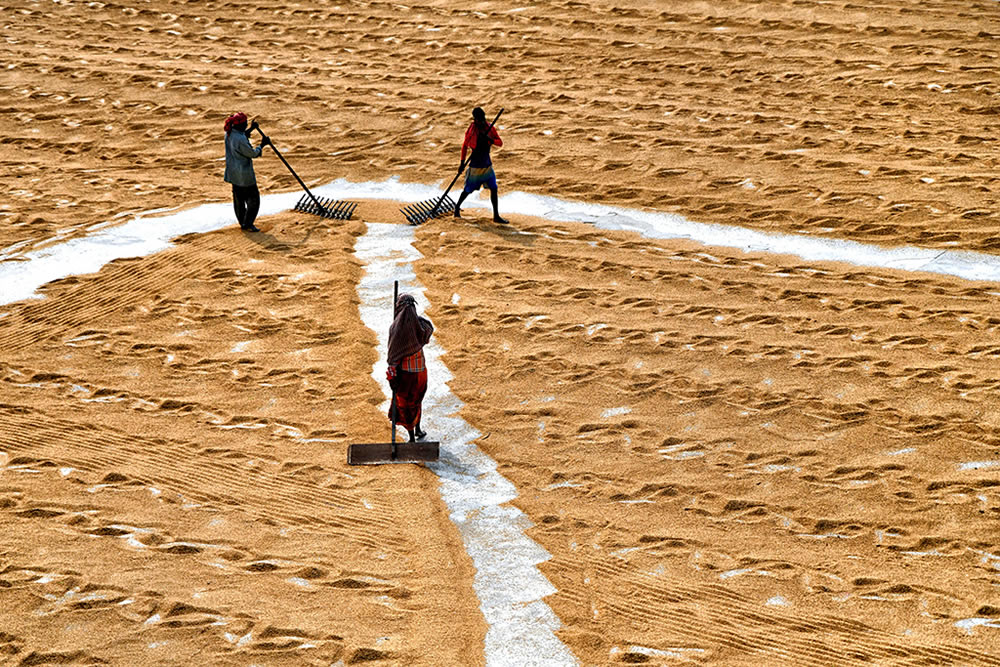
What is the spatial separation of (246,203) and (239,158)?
0.60m

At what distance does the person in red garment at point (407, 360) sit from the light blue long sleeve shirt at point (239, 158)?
557cm

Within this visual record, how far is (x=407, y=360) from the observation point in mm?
10070

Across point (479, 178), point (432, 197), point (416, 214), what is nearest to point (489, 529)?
point (479, 178)

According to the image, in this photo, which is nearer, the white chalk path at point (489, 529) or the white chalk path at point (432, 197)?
the white chalk path at point (489, 529)

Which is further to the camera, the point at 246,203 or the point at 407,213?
the point at 407,213

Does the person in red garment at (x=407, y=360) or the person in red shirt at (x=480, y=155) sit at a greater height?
the person in red shirt at (x=480, y=155)

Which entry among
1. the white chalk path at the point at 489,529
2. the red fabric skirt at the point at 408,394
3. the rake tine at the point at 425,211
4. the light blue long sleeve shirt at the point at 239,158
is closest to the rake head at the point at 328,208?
the rake tine at the point at 425,211

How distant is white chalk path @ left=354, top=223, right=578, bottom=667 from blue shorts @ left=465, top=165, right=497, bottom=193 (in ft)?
7.95

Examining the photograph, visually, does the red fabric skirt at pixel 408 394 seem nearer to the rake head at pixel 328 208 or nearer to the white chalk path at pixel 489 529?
the white chalk path at pixel 489 529

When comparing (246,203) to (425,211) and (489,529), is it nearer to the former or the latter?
(425,211)

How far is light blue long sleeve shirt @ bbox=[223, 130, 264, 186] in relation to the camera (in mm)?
14898

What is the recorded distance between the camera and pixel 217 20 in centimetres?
2242

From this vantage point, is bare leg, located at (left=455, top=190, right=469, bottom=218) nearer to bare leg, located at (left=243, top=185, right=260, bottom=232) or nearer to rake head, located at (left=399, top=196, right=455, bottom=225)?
rake head, located at (left=399, top=196, right=455, bottom=225)

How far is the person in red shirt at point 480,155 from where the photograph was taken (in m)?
15.1
